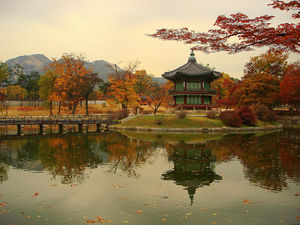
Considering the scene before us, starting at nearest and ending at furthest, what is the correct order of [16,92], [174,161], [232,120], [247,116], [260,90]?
[174,161] < [232,120] < [247,116] < [260,90] < [16,92]

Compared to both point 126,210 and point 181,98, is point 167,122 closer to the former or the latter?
point 181,98

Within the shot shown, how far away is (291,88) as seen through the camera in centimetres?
5656

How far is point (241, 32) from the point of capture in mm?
10867

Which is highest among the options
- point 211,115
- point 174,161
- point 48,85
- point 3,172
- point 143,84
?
point 143,84

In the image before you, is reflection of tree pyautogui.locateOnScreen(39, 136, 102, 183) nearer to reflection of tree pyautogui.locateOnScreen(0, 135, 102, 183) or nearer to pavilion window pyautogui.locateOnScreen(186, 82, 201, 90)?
reflection of tree pyautogui.locateOnScreen(0, 135, 102, 183)

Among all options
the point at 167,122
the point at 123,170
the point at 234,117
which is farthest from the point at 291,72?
the point at 123,170

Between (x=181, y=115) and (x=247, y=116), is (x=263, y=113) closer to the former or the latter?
(x=247, y=116)

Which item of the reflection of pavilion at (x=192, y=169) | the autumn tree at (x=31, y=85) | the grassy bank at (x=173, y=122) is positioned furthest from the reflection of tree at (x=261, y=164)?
the autumn tree at (x=31, y=85)

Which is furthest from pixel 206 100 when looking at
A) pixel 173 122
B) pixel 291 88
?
pixel 291 88

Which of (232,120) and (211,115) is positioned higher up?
(211,115)

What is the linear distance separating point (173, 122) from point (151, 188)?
33.1 metres

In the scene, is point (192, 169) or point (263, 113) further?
point (263, 113)

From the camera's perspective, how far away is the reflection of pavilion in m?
14.7

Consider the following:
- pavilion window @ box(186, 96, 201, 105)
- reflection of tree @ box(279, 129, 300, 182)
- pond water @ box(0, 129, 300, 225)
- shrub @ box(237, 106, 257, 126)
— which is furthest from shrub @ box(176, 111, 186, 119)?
pond water @ box(0, 129, 300, 225)
